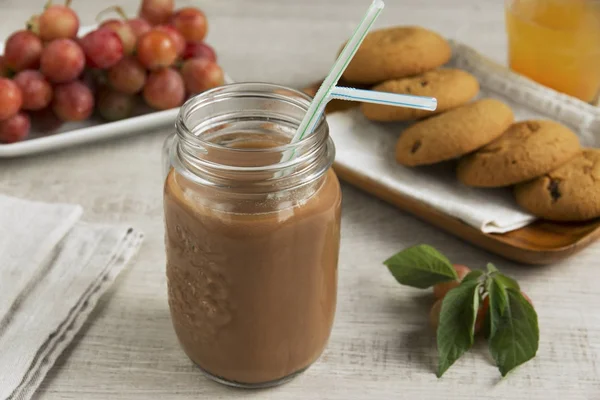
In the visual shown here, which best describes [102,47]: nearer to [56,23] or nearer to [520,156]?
[56,23]

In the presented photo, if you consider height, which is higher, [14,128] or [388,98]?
[388,98]

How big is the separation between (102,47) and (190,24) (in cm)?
22

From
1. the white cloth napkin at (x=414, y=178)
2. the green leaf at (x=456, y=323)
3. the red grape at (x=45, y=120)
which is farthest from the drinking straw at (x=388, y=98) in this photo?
the red grape at (x=45, y=120)

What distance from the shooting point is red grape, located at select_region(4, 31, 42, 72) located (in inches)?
54.2

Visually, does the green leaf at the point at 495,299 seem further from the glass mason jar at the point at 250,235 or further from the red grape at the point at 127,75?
the red grape at the point at 127,75

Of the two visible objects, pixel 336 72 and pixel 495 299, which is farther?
pixel 495 299

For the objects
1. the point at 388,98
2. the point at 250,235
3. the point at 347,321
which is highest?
the point at 388,98

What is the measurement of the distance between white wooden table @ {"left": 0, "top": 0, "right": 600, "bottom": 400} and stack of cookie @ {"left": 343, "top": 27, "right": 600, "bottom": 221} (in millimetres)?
97

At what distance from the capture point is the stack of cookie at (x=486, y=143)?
1159 mm

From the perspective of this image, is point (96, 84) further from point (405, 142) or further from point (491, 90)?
point (491, 90)

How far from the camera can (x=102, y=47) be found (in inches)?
54.2

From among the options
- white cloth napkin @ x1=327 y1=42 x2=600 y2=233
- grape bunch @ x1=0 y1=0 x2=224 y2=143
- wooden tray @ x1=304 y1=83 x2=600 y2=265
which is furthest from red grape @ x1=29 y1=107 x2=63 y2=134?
wooden tray @ x1=304 y1=83 x2=600 y2=265

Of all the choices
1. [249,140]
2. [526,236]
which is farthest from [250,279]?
[526,236]

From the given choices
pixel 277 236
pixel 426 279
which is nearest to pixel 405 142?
pixel 426 279
